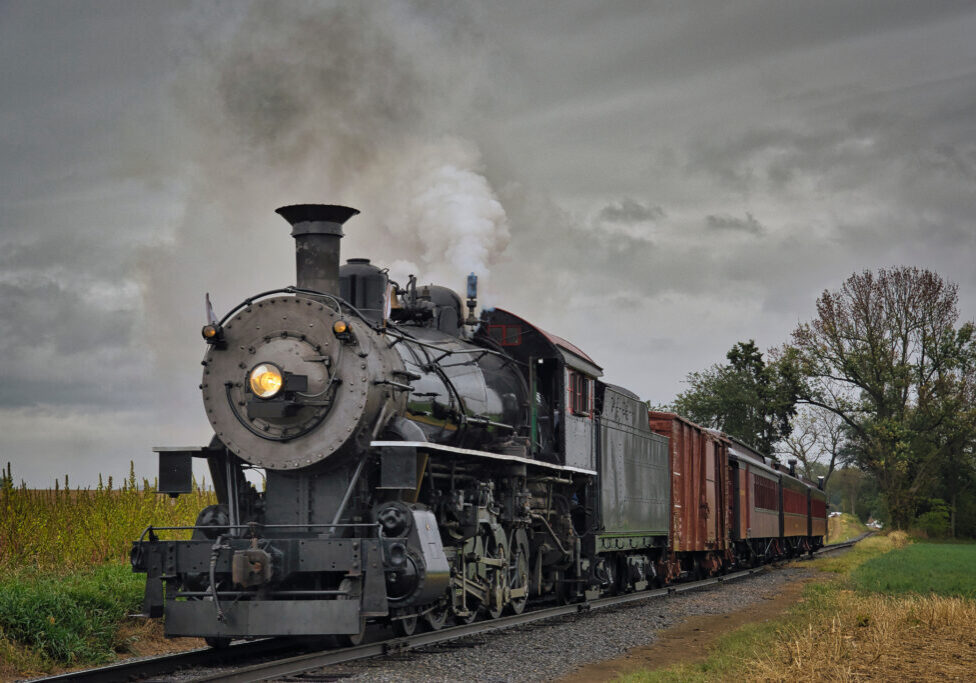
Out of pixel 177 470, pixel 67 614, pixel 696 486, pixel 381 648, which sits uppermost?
pixel 177 470

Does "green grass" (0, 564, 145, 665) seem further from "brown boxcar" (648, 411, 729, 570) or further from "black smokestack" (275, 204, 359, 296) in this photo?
"brown boxcar" (648, 411, 729, 570)

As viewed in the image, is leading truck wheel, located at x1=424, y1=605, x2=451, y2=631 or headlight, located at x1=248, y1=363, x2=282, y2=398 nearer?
Result: headlight, located at x1=248, y1=363, x2=282, y2=398

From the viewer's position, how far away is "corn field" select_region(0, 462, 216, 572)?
13.1m

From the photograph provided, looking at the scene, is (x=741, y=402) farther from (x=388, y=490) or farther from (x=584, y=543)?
(x=388, y=490)

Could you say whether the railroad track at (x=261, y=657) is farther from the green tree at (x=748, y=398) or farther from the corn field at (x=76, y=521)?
the green tree at (x=748, y=398)

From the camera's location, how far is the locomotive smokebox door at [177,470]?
34.0ft

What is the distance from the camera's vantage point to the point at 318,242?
10.4 meters

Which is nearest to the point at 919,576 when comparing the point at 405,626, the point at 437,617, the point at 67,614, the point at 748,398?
the point at 437,617

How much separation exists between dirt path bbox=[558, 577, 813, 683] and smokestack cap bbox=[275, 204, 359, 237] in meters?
4.61

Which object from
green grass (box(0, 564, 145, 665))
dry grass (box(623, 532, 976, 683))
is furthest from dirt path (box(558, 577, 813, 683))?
green grass (box(0, 564, 145, 665))

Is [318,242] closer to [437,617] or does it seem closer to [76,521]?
[437,617]

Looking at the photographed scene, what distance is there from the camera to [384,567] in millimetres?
9297

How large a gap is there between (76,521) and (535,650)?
23.0 ft

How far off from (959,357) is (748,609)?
33.8 meters
